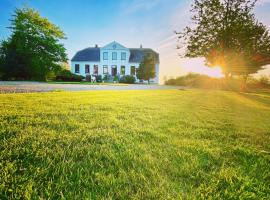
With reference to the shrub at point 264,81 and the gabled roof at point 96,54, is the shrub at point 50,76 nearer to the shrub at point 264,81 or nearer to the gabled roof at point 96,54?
the gabled roof at point 96,54

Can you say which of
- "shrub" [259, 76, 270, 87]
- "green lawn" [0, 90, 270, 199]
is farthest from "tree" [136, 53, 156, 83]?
"green lawn" [0, 90, 270, 199]

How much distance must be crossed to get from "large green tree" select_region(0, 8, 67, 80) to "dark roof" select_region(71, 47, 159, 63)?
12.0 metres

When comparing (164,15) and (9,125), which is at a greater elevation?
(164,15)

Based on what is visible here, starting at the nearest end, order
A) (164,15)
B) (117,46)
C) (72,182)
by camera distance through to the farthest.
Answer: (72,182), (164,15), (117,46)

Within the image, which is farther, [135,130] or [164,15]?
[164,15]

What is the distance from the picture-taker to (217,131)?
9.04 feet

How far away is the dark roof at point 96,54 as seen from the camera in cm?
3956

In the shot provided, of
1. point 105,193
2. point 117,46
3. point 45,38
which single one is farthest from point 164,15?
point 117,46

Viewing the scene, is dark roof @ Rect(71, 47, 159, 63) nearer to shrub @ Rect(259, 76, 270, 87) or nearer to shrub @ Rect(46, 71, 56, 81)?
shrub @ Rect(46, 71, 56, 81)

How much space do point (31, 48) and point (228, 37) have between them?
23308 millimetres

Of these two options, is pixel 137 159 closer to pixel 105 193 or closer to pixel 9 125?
pixel 105 193

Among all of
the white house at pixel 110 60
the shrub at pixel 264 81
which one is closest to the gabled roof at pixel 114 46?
the white house at pixel 110 60

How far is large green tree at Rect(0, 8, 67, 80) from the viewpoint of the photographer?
2301 cm

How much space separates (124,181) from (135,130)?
119 centimetres
